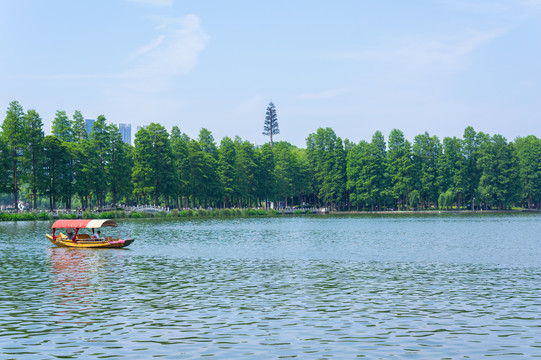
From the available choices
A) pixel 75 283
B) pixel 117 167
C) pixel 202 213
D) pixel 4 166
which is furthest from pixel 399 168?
pixel 75 283

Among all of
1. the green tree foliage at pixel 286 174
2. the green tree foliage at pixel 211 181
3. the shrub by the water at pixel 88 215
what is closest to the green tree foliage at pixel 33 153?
the shrub by the water at pixel 88 215

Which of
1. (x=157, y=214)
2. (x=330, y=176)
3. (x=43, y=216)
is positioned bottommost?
(x=157, y=214)

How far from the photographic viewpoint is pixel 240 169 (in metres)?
172

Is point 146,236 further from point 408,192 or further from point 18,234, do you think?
point 408,192

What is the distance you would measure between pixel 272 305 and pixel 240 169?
14648 cm

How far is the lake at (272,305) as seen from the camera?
18.1 metres

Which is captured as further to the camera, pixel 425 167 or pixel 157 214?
pixel 425 167

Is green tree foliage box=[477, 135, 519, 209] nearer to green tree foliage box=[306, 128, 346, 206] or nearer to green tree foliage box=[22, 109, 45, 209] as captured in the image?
green tree foliage box=[306, 128, 346, 206]

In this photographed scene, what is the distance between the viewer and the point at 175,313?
23781 millimetres

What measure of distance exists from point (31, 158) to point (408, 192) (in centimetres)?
11439

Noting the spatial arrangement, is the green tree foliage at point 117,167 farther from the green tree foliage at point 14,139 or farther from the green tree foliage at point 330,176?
the green tree foliage at point 330,176

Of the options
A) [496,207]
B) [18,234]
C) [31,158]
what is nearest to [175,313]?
[18,234]

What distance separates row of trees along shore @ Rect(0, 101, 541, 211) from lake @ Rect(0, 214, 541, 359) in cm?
7602

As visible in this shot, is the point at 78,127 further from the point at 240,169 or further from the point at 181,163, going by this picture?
the point at 240,169
